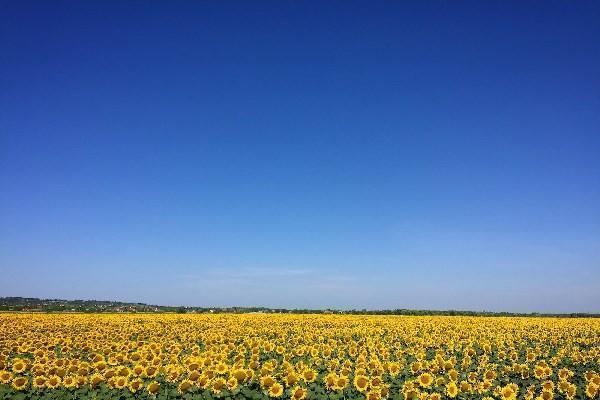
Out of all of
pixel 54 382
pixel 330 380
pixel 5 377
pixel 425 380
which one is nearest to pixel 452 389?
pixel 425 380

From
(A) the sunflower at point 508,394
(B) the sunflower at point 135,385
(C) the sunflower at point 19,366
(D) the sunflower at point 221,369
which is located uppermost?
(D) the sunflower at point 221,369

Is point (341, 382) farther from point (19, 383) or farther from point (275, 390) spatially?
point (19, 383)

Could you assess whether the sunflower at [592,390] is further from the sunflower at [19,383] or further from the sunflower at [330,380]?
the sunflower at [19,383]

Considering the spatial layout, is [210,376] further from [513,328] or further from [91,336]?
[513,328]

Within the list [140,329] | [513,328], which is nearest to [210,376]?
[140,329]

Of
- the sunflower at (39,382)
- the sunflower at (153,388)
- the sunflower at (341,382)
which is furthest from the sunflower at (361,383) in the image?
the sunflower at (39,382)

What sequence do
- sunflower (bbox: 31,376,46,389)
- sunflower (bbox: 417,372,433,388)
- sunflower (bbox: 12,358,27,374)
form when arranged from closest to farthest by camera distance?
sunflower (bbox: 31,376,46,389)
sunflower (bbox: 417,372,433,388)
sunflower (bbox: 12,358,27,374)

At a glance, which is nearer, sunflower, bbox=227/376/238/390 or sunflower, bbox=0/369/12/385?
sunflower, bbox=227/376/238/390

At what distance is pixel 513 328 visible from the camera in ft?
117

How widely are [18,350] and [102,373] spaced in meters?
6.55

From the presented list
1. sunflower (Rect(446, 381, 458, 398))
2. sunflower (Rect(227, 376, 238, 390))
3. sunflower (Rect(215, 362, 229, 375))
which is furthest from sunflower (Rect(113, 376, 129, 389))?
sunflower (Rect(446, 381, 458, 398))

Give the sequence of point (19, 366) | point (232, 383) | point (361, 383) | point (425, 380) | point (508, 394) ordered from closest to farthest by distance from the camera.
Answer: point (232, 383) < point (508, 394) < point (361, 383) < point (425, 380) < point (19, 366)

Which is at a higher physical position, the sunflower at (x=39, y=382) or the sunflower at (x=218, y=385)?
the sunflower at (x=218, y=385)

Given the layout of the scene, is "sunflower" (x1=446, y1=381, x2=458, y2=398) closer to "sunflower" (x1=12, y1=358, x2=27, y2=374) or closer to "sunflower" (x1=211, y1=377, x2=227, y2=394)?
"sunflower" (x1=211, y1=377, x2=227, y2=394)
